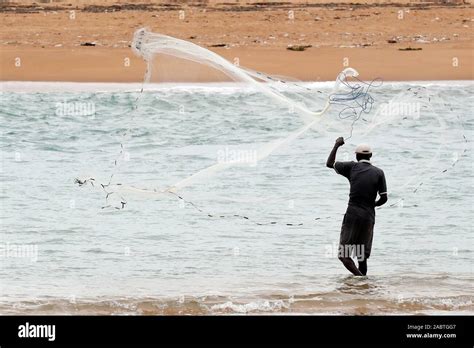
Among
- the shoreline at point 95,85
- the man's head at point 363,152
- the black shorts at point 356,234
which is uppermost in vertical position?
the shoreline at point 95,85

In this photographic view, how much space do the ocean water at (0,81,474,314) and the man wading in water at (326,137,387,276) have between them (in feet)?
1.62

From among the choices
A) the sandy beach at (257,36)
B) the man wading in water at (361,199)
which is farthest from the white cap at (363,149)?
the sandy beach at (257,36)

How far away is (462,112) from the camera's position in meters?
26.6

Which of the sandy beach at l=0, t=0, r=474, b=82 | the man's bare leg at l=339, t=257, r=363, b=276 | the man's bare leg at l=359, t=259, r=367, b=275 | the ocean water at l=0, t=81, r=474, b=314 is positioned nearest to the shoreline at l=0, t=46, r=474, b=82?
the sandy beach at l=0, t=0, r=474, b=82

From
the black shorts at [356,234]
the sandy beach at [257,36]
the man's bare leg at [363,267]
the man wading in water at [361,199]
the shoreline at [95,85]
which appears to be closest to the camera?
the man wading in water at [361,199]

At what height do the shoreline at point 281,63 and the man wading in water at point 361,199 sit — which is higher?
the shoreline at point 281,63

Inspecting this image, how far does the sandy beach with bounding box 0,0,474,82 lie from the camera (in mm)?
32469

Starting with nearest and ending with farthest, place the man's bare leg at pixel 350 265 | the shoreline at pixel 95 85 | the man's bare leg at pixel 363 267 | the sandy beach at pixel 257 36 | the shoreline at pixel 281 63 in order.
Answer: the man's bare leg at pixel 350 265
the man's bare leg at pixel 363 267
the shoreline at pixel 95 85
the shoreline at pixel 281 63
the sandy beach at pixel 257 36

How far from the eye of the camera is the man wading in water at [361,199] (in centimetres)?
1301

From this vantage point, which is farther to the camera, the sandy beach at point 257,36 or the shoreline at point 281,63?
the sandy beach at point 257,36

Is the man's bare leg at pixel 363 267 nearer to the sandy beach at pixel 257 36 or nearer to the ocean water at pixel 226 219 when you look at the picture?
the ocean water at pixel 226 219
